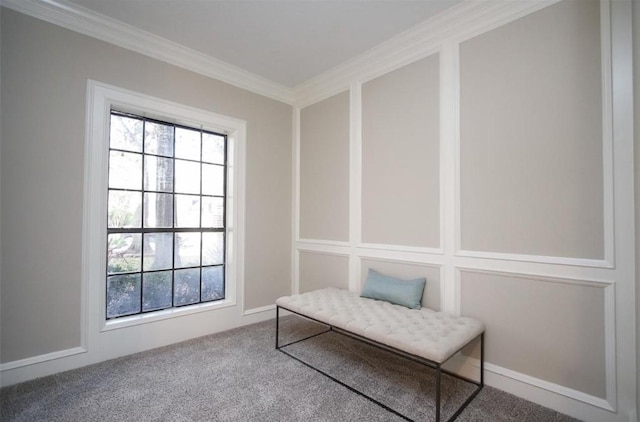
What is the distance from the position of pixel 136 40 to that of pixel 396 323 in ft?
10.7

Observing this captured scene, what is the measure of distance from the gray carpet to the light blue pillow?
51cm

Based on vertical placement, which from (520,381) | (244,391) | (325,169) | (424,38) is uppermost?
(424,38)

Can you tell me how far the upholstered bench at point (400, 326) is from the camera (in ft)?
5.64

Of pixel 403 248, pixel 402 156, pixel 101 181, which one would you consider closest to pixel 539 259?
pixel 403 248

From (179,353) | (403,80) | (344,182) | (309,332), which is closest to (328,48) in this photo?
(403,80)

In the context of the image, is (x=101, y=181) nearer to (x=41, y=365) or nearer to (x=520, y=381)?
(x=41, y=365)

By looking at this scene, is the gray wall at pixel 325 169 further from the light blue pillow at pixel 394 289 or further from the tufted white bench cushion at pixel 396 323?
the tufted white bench cushion at pixel 396 323

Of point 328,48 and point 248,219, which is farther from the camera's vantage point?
point 248,219

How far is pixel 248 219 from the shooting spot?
3414 millimetres

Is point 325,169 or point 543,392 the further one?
point 325,169

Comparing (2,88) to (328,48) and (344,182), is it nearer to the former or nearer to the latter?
(328,48)

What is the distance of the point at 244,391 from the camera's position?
6.66ft

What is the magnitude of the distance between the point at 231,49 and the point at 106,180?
1.68 m

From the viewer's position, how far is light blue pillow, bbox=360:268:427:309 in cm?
243
